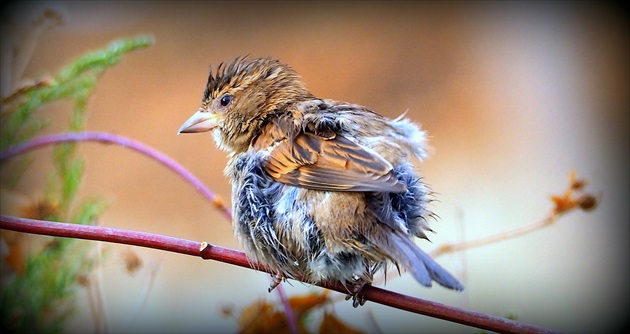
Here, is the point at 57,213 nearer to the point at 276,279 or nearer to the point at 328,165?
the point at 276,279

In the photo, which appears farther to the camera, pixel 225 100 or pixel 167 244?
pixel 225 100

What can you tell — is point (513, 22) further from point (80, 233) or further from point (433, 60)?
point (80, 233)

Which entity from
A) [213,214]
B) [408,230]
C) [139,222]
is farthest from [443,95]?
[408,230]

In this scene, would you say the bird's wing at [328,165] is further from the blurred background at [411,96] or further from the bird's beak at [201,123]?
the blurred background at [411,96]

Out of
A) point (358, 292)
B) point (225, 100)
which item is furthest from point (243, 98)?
point (358, 292)

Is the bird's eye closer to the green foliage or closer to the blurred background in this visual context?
the green foliage

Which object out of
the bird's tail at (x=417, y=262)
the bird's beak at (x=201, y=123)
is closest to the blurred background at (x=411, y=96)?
the bird's beak at (x=201, y=123)

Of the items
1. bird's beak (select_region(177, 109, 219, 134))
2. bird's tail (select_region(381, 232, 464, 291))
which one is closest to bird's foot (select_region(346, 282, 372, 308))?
bird's tail (select_region(381, 232, 464, 291))
